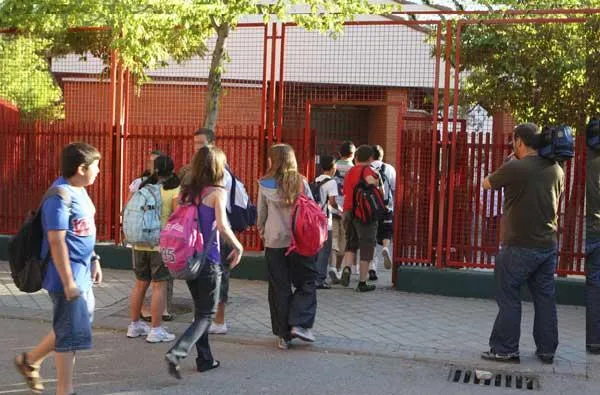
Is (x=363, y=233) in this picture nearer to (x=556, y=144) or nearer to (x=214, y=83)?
(x=214, y=83)

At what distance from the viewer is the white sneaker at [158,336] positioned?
618cm

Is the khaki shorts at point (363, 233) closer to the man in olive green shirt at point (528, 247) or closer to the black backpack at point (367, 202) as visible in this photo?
the black backpack at point (367, 202)

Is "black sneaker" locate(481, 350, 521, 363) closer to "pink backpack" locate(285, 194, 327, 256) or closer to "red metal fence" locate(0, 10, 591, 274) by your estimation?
"pink backpack" locate(285, 194, 327, 256)

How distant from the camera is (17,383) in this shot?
5.05 m

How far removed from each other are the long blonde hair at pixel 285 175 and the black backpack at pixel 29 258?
2025 mm

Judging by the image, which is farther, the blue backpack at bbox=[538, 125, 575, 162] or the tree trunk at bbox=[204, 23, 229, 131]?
the tree trunk at bbox=[204, 23, 229, 131]

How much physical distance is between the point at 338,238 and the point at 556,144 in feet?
12.9

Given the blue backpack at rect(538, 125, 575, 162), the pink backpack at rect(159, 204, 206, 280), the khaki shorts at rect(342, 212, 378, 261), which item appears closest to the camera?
the pink backpack at rect(159, 204, 206, 280)

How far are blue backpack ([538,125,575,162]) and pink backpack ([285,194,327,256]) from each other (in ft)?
6.29

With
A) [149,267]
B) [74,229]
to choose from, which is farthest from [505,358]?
[74,229]

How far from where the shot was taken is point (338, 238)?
9.20 metres

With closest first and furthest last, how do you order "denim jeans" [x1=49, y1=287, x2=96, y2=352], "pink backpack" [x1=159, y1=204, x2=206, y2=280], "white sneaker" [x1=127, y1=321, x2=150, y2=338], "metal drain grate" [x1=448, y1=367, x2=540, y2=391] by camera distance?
"denim jeans" [x1=49, y1=287, x2=96, y2=352] → "pink backpack" [x1=159, y1=204, x2=206, y2=280] → "metal drain grate" [x1=448, y1=367, x2=540, y2=391] → "white sneaker" [x1=127, y1=321, x2=150, y2=338]

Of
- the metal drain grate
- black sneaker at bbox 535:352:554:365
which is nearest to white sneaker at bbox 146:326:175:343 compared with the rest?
the metal drain grate

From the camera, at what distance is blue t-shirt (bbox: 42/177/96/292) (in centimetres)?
429
